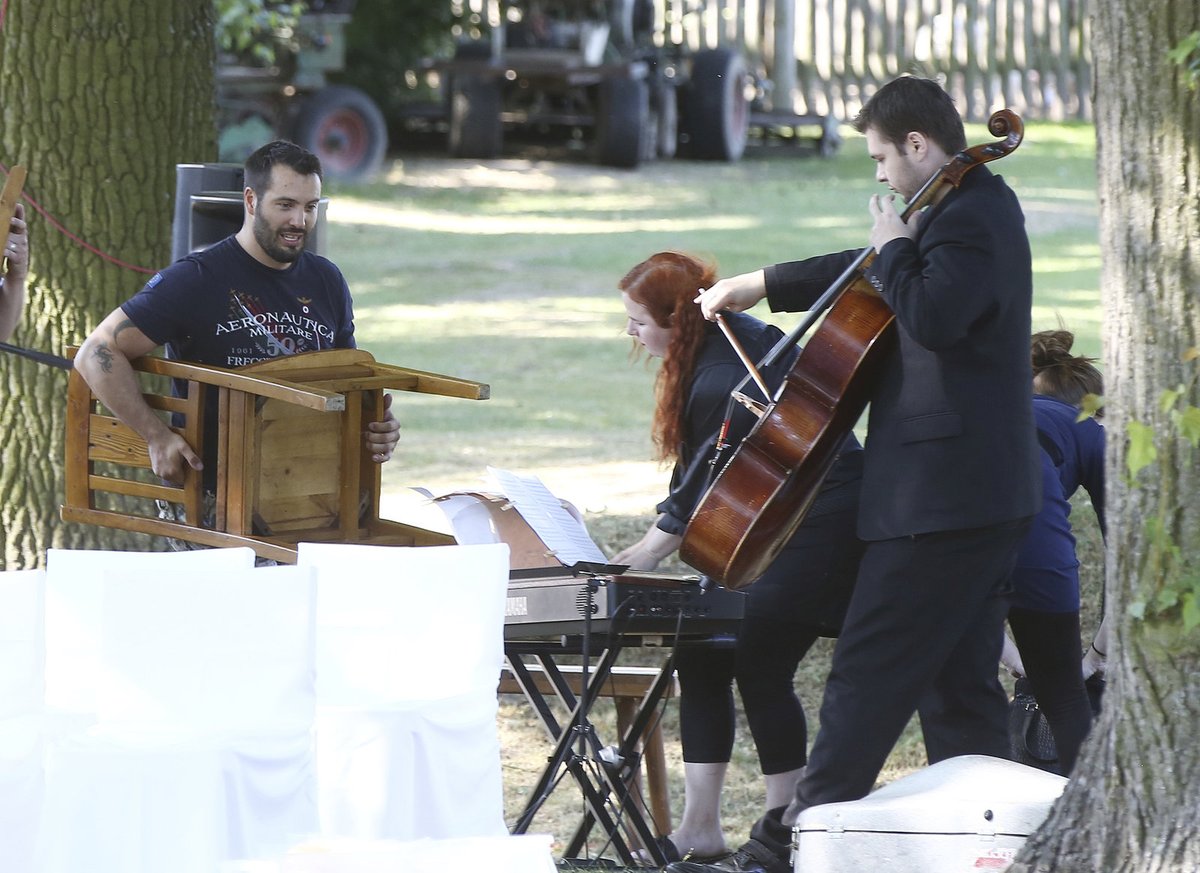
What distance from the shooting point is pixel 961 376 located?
3.29m

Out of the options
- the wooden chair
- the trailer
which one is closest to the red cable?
the wooden chair

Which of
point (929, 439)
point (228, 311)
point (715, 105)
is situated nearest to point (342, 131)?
point (715, 105)

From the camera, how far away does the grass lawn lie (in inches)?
293

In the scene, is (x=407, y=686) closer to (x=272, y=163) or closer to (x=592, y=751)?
(x=592, y=751)

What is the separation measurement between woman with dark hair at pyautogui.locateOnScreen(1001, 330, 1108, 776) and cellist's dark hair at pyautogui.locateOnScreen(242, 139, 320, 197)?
1884 millimetres

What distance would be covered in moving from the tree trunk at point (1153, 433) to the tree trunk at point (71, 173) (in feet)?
10.2

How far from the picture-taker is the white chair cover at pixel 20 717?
10.4 ft

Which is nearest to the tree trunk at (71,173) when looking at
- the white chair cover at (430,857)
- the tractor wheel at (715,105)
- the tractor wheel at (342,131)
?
the white chair cover at (430,857)

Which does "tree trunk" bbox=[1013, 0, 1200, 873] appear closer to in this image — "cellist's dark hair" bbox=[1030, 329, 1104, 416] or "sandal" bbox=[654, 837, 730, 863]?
"sandal" bbox=[654, 837, 730, 863]

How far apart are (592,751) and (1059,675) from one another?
1.13m

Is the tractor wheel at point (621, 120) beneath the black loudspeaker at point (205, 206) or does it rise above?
→ above

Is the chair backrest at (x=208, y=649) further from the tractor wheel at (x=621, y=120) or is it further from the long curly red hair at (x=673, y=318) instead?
the tractor wheel at (x=621, y=120)

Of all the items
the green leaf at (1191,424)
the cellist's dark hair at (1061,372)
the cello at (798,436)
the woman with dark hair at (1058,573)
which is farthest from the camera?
the cellist's dark hair at (1061,372)

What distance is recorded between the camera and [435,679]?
11.7 feet
